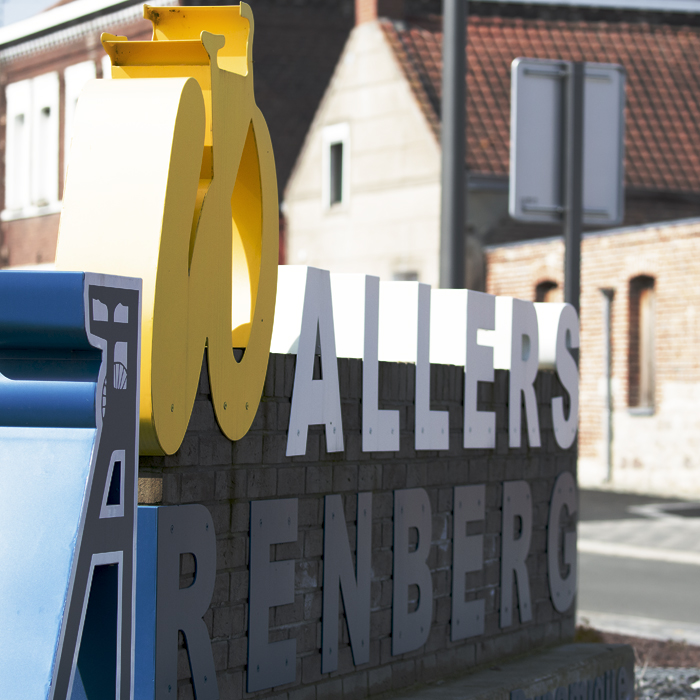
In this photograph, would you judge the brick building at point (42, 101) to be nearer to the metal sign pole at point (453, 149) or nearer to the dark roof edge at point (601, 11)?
the dark roof edge at point (601, 11)

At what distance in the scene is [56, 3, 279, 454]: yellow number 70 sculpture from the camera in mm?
3863

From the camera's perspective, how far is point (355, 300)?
5.25 m

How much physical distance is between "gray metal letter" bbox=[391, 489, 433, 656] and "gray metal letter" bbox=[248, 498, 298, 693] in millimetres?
755

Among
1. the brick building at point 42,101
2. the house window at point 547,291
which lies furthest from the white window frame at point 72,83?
the house window at point 547,291

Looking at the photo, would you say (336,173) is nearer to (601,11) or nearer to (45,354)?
(601,11)

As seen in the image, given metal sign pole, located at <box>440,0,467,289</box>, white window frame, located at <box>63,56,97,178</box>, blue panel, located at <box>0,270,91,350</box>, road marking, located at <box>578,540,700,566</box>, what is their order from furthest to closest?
1. white window frame, located at <box>63,56,97,178</box>
2. road marking, located at <box>578,540,700,566</box>
3. metal sign pole, located at <box>440,0,467,289</box>
4. blue panel, located at <box>0,270,91,350</box>

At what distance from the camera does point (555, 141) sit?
7.56 m

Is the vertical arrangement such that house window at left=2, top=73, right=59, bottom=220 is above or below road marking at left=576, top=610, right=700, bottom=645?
above

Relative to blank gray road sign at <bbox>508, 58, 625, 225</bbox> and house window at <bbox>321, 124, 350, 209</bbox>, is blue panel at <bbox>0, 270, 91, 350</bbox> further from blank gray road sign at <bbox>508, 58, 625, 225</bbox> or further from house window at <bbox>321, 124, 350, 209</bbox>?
house window at <bbox>321, 124, 350, 209</bbox>

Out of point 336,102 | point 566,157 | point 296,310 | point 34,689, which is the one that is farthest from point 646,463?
point 34,689

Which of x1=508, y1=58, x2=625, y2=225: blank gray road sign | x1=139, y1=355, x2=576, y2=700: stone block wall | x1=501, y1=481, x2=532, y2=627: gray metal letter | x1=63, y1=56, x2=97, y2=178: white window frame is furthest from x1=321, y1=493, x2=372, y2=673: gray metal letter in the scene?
x1=63, y1=56, x2=97, y2=178: white window frame

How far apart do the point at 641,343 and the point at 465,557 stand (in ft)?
57.2

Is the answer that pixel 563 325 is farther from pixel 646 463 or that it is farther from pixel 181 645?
pixel 646 463

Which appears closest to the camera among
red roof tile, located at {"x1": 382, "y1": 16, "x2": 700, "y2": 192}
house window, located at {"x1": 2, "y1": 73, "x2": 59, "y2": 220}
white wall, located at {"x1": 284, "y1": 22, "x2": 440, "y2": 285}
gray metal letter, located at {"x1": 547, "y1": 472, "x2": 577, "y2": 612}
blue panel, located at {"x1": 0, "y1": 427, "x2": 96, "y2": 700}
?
blue panel, located at {"x1": 0, "y1": 427, "x2": 96, "y2": 700}
